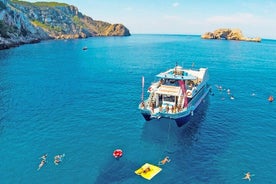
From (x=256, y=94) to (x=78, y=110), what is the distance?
182 ft

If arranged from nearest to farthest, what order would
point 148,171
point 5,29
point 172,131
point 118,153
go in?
1. point 148,171
2. point 118,153
3. point 172,131
4. point 5,29

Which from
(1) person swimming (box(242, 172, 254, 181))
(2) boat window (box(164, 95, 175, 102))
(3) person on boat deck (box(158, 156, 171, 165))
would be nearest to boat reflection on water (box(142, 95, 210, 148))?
(2) boat window (box(164, 95, 175, 102))

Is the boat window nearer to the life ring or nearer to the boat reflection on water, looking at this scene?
the boat reflection on water

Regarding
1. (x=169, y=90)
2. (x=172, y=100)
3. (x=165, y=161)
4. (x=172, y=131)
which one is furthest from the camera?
(x=172, y=100)

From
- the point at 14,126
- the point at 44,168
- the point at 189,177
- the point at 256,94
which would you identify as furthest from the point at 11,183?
the point at 256,94

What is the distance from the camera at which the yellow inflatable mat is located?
37.8 meters

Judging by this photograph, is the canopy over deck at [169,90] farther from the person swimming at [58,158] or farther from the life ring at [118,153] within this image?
the person swimming at [58,158]

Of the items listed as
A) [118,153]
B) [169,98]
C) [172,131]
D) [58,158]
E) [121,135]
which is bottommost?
[58,158]

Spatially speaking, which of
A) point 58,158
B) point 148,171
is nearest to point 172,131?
point 148,171

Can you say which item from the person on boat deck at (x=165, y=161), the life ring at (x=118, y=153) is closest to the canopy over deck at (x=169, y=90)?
the person on boat deck at (x=165, y=161)

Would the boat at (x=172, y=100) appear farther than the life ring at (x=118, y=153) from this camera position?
Yes

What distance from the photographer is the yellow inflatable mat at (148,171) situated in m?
37.8

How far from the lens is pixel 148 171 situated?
127ft

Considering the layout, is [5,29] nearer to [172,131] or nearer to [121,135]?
[121,135]
